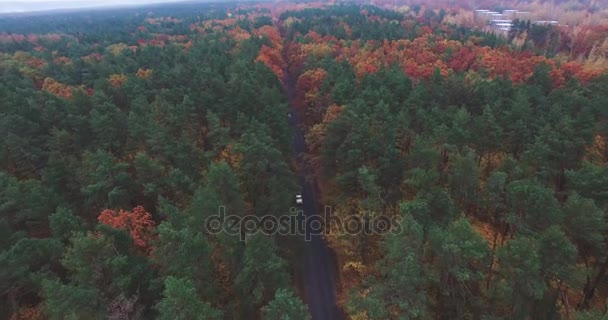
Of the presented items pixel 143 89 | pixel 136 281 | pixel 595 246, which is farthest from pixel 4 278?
pixel 595 246

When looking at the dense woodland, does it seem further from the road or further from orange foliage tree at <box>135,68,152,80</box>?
orange foliage tree at <box>135,68,152,80</box>

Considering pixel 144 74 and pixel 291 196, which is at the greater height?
pixel 144 74

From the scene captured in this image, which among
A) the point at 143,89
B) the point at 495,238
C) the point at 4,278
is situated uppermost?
the point at 143,89

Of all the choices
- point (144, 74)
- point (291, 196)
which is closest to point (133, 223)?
point (291, 196)

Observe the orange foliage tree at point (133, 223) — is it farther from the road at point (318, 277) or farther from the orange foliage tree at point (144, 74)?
the orange foliage tree at point (144, 74)

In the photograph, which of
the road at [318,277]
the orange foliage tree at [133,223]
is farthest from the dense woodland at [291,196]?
the road at [318,277]

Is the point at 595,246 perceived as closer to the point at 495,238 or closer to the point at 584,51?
the point at 495,238

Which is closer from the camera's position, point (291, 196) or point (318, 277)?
point (291, 196)

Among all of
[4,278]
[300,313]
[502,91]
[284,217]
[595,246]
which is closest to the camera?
[300,313]

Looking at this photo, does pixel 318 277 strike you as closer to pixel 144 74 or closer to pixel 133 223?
pixel 133 223
